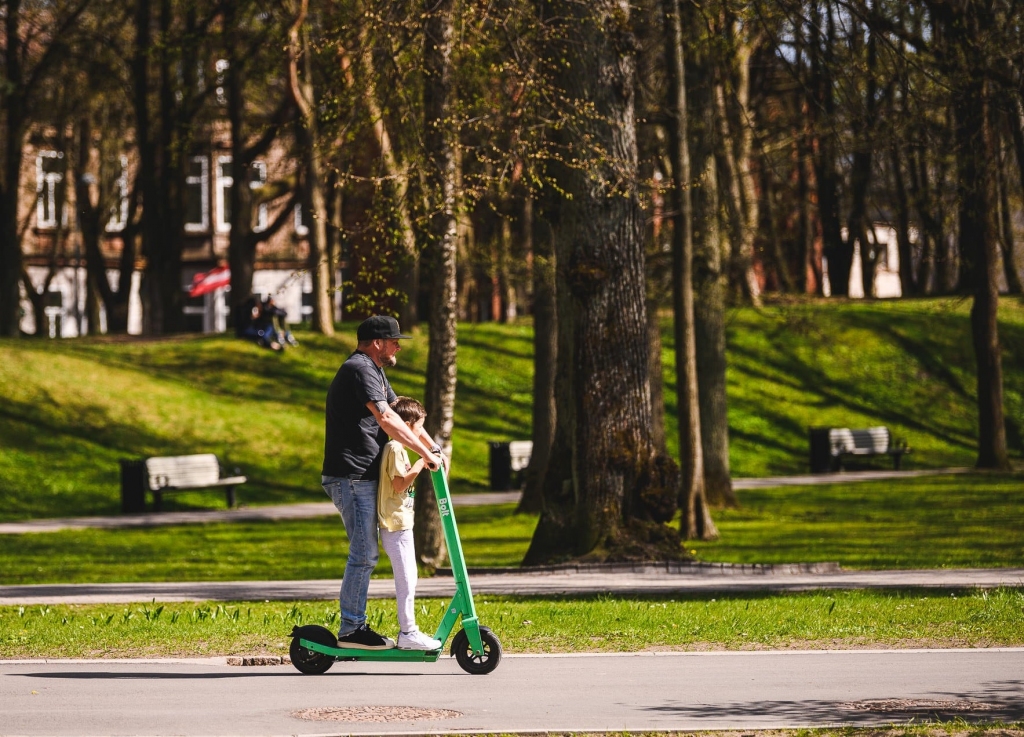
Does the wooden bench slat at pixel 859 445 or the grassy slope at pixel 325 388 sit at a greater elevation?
the grassy slope at pixel 325 388

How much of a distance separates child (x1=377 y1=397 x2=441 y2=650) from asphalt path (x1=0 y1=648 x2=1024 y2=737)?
283 millimetres

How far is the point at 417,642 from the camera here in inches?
335

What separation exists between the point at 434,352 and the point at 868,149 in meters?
5.64

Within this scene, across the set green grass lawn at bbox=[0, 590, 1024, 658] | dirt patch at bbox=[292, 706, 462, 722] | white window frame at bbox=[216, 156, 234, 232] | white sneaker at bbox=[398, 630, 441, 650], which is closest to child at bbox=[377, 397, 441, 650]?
white sneaker at bbox=[398, 630, 441, 650]

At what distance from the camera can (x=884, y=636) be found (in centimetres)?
1011

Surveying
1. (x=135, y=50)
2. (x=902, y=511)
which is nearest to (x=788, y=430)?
(x=902, y=511)

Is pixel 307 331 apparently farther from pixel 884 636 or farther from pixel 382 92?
pixel 884 636

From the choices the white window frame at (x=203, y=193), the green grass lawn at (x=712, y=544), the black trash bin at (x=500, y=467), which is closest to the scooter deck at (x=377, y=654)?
the green grass lawn at (x=712, y=544)

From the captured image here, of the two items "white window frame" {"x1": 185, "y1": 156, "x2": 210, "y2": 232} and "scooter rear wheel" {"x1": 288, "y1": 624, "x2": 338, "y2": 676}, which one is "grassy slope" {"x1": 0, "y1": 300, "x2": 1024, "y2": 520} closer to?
"scooter rear wheel" {"x1": 288, "y1": 624, "x2": 338, "y2": 676}

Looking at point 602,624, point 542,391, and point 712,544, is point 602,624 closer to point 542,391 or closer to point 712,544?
point 712,544

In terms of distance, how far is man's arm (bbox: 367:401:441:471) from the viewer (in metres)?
8.31

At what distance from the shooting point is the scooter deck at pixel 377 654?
8531 mm

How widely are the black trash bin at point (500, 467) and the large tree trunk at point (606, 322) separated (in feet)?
44.5

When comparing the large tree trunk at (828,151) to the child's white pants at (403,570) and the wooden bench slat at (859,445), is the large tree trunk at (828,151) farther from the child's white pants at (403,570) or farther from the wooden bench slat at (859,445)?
the child's white pants at (403,570)
